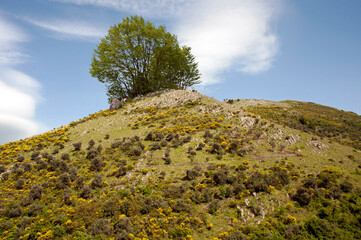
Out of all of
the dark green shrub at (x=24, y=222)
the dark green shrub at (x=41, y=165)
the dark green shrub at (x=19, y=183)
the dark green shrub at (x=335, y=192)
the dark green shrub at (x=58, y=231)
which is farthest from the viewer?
the dark green shrub at (x=41, y=165)

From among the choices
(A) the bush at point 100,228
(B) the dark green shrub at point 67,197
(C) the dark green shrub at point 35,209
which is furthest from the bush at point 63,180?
(A) the bush at point 100,228

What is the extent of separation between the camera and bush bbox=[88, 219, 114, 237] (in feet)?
45.6

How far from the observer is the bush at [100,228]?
13914mm

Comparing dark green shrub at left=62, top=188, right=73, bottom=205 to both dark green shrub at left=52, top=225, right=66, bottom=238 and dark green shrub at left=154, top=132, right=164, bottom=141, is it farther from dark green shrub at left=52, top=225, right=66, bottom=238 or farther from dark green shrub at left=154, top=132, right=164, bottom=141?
dark green shrub at left=154, top=132, right=164, bottom=141

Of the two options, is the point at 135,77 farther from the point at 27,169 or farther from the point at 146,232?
the point at 146,232

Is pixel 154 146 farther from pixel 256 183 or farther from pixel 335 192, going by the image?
pixel 335 192

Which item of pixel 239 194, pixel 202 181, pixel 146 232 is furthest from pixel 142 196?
→ pixel 239 194

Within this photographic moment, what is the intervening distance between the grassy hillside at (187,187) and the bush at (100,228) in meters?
0.07

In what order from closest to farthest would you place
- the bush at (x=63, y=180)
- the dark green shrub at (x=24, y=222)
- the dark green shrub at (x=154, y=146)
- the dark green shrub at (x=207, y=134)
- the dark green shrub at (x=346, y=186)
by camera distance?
the dark green shrub at (x=24, y=222) → the dark green shrub at (x=346, y=186) → the bush at (x=63, y=180) → the dark green shrub at (x=154, y=146) → the dark green shrub at (x=207, y=134)

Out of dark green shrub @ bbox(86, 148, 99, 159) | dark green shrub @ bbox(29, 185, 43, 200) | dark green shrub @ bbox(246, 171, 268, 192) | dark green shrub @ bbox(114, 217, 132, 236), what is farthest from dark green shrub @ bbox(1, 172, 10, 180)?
dark green shrub @ bbox(246, 171, 268, 192)

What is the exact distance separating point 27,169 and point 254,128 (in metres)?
34.3

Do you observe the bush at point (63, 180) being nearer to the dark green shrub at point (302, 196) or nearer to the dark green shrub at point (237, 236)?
the dark green shrub at point (237, 236)

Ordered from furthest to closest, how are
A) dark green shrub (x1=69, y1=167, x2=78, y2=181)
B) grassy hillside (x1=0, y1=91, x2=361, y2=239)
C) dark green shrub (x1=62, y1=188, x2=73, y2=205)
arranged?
dark green shrub (x1=69, y1=167, x2=78, y2=181)
dark green shrub (x1=62, y1=188, x2=73, y2=205)
grassy hillside (x1=0, y1=91, x2=361, y2=239)

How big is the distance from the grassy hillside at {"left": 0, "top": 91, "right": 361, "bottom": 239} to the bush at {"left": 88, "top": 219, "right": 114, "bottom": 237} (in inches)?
2.9
